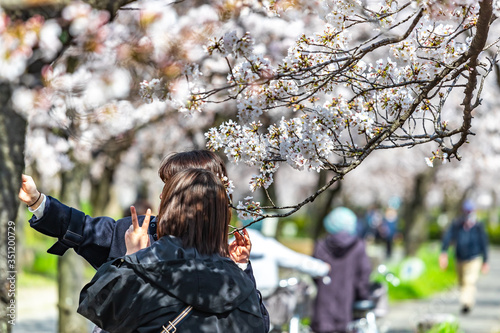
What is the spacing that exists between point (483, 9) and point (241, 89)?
40.8 inches

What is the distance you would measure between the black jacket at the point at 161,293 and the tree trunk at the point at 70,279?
4.54 meters

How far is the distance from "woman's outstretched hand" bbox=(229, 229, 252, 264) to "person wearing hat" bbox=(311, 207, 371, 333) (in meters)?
4.45

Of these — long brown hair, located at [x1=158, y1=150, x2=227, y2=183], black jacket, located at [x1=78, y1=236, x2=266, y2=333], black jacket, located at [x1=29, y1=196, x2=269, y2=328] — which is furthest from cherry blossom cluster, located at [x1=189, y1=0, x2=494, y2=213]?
black jacket, located at [x1=78, y1=236, x2=266, y2=333]

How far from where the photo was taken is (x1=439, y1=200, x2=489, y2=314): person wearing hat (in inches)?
426

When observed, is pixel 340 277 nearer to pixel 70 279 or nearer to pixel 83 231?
pixel 70 279

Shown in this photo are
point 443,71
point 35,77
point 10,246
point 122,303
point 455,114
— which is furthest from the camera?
point 455,114

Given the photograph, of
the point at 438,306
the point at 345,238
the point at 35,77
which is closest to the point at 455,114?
the point at 438,306

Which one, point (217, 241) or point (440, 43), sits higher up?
point (440, 43)

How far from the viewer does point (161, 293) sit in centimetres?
228

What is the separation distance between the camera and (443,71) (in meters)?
2.87

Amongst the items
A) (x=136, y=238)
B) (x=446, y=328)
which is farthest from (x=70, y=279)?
(x=136, y=238)

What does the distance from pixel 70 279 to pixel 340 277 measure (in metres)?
2.63

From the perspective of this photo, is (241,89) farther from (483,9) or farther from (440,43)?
(483,9)

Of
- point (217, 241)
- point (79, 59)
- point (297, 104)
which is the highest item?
point (79, 59)
